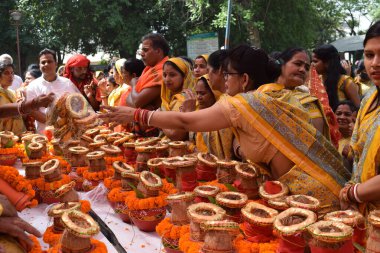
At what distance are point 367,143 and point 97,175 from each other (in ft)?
5.53

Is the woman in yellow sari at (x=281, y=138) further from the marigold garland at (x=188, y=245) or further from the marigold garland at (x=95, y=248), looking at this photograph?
the marigold garland at (x=95, y=248)

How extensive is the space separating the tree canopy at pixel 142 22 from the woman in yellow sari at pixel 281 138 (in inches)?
420

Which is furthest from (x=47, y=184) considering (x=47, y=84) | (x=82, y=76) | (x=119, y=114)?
(x=82, y=76)

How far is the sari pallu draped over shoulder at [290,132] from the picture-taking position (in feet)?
6.18

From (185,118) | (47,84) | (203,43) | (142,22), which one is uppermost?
(142,22)

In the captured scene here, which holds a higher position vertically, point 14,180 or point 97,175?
point 14,180

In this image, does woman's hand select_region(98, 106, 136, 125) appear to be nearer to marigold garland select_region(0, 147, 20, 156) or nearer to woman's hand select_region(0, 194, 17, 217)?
woman's hand select_region(0, 194, 17, 217)

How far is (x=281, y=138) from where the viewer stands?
1.91 metres

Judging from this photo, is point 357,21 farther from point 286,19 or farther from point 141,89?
point 141,89

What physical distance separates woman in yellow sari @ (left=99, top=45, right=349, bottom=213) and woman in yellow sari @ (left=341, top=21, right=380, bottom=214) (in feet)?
0.53

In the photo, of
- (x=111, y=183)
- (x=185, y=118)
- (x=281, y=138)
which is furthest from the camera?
(x=111, y=183)

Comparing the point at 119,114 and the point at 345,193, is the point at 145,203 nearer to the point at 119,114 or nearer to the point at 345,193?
the point at 119,114

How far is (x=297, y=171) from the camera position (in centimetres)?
191

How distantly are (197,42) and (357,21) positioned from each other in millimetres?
27827
